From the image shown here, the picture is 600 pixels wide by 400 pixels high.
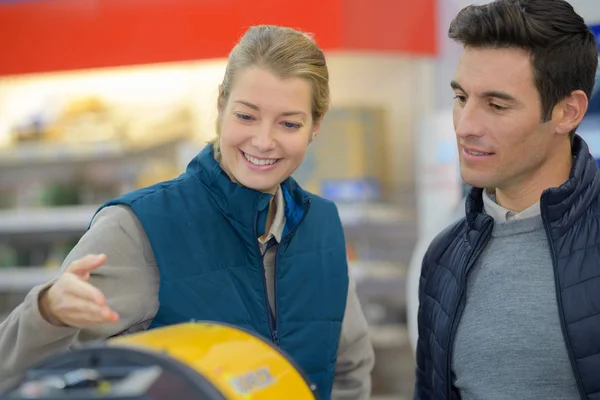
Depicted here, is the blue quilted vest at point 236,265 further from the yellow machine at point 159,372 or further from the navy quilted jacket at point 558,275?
the yellow machine at point 159,372

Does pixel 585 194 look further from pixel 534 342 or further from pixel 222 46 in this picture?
pixel 222 46

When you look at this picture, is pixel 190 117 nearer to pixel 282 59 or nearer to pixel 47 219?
pixel 47 219

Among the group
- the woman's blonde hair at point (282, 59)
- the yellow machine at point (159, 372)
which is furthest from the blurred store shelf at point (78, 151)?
the yellow machine at point (159, 372)

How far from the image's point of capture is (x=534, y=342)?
1.73 m

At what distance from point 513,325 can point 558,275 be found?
0.14m

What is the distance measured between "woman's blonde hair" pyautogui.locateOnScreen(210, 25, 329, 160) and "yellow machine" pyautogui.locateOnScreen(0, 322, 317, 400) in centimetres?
68

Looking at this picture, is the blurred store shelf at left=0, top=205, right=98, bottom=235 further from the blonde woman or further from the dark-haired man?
the dark-haired man

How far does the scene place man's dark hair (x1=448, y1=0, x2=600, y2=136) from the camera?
70.1 inches

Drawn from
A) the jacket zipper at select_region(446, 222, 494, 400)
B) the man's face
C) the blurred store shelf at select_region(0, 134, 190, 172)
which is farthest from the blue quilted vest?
the blurred store shelf at select_region(0, 134, 190, 172)

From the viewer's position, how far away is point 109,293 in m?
1.72

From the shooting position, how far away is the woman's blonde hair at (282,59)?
1.87 meters

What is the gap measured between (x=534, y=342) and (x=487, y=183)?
349 mm

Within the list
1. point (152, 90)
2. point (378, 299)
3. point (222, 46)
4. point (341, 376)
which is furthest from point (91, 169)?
point (341, 376)

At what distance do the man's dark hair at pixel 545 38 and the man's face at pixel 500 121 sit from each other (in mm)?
20
